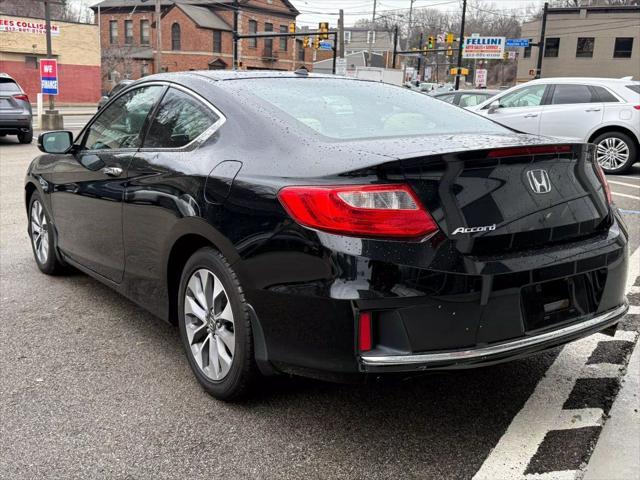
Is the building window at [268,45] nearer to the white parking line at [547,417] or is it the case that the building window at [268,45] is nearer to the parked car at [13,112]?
the parked car at [13,112]

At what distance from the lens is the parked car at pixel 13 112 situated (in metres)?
15.2

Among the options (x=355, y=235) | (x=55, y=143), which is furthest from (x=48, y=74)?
(x=355, y=235)

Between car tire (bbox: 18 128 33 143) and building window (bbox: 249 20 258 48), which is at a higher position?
building window (bbox: 249 20 258 48)

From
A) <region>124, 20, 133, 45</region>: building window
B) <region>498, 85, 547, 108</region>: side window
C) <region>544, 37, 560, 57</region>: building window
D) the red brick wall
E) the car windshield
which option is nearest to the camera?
the car windshield

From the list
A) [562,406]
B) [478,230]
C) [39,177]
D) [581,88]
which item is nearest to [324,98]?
[478,230]

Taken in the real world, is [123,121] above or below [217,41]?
below

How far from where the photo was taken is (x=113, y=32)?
62812 millimetres

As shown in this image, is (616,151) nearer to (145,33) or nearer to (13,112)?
(13,112)

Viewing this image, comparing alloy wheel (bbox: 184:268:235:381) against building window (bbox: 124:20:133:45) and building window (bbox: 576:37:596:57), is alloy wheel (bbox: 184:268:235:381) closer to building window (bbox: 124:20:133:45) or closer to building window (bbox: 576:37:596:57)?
building window (bbox: 576:37:596:57)

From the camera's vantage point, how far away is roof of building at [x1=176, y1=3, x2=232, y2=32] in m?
57.3

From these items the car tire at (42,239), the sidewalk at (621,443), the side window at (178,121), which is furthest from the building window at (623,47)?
the side window at (178,121)

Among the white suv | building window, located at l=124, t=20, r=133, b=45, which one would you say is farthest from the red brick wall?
the white suv

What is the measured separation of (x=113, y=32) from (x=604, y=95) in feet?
194

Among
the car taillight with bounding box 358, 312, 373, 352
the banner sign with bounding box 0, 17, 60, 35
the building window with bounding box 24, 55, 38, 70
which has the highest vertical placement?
the banner sign with bounding box 0, 17, 60, 35
